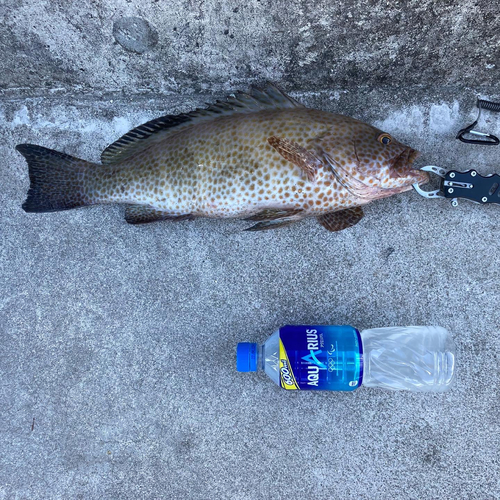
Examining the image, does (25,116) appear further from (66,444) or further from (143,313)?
(66,444)

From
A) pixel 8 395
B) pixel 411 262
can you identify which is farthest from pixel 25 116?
pixel 411 262

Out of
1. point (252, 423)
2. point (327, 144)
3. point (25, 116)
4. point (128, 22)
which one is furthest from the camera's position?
point (25, 116)

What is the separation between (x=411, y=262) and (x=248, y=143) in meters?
1.26

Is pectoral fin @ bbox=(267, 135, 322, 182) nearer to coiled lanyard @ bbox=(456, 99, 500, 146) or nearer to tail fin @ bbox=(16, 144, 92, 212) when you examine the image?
coiled lanyard @ bbox=(456, 99, 500, 146)

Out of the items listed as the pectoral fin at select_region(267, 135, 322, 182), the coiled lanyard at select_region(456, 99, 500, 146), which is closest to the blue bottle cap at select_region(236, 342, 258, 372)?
the pectoral fin at select_region(267, 135, 322, 182)

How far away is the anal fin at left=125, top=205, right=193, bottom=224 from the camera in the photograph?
2.28m

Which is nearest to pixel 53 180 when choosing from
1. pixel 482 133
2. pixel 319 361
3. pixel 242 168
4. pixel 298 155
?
pixel 242 168

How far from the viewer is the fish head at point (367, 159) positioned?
203 cm

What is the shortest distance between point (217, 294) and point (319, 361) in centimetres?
76

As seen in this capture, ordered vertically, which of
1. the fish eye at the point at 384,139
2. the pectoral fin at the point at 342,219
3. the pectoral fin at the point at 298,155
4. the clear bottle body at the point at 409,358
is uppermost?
the fish eye at the point at 384,139

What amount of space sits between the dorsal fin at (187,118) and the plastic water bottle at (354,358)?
1.33 meters

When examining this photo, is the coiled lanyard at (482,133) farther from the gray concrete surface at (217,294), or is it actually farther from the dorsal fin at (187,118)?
the dorsal fin at (187,118)

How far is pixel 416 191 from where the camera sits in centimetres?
234

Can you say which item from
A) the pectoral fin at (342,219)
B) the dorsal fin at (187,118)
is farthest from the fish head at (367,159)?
the dorsal fin at (187,118)
